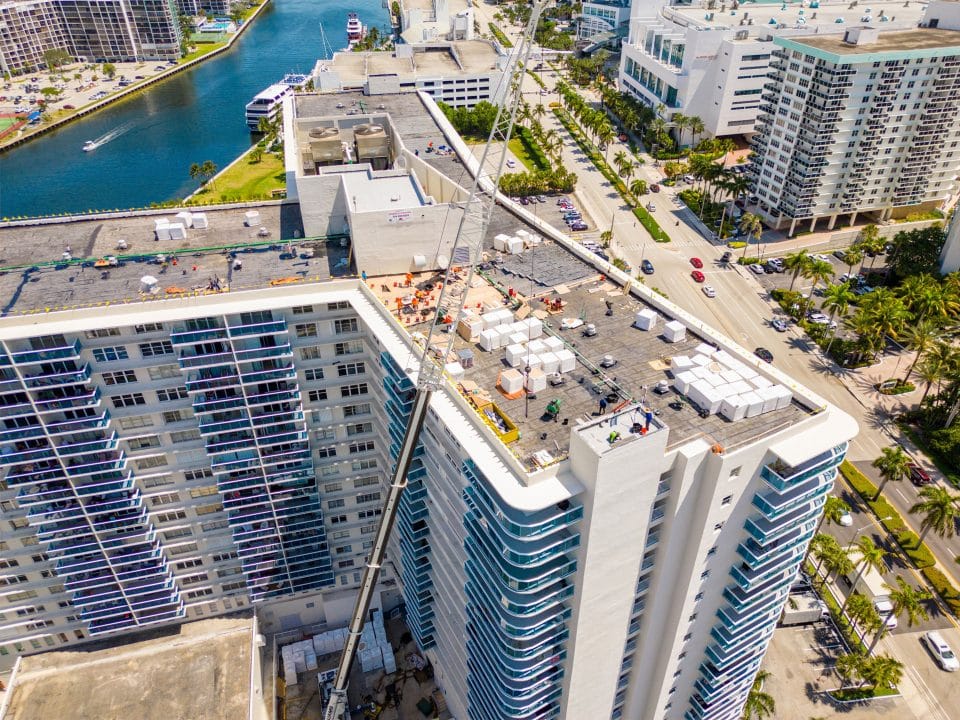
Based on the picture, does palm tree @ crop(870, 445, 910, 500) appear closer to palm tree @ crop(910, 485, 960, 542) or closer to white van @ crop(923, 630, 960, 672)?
palm tree @ crop(910, 485, 960, 542)

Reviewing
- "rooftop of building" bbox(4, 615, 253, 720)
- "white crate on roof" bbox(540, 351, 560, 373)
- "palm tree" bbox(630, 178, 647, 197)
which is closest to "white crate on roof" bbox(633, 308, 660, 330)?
"white crate on roof" bbox(540, 351, 560, 373)

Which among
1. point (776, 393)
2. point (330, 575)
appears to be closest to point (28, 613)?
point (330, 575)

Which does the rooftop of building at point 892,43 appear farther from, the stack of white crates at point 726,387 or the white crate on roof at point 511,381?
the white crate on roof at point 511,381

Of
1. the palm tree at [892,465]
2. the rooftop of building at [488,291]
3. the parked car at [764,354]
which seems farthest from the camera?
the parked car at [764,354]

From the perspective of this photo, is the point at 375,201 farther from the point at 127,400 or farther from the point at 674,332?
the point at 674,332

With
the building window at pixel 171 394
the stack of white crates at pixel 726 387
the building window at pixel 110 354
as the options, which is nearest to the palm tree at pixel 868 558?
the stack of white crates at pixel 726 387

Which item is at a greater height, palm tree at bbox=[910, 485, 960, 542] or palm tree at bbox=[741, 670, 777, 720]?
palm tree at bbox=[910, 485, 960, 542]
